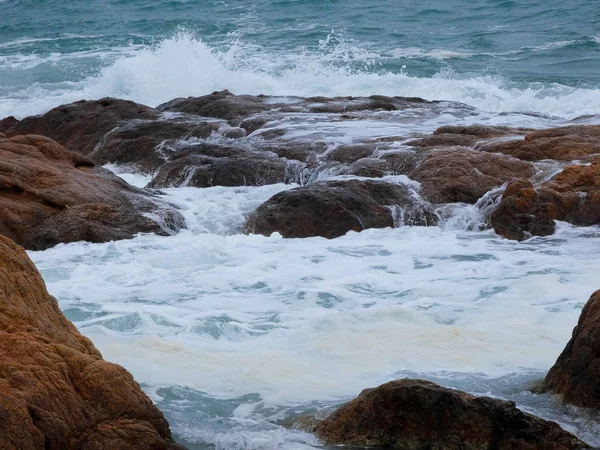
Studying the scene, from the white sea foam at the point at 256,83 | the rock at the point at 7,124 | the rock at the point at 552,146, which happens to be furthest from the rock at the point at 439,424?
the white sea foam at the point at 256,83

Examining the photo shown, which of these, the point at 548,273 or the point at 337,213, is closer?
the point at 548,273

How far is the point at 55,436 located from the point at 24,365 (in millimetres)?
334

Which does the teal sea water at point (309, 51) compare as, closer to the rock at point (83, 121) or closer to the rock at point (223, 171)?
the rock at point (83, 121)

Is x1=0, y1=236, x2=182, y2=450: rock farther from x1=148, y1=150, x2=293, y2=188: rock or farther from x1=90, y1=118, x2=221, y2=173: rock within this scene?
x1=90, y1=118, x2=221, y2=173: rock

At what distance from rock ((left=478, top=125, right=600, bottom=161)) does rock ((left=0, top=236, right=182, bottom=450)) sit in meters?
6.38

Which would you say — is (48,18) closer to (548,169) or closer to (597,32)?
(597,32)

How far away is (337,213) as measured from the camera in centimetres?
874

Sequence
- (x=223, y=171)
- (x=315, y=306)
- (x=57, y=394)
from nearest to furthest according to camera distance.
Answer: (x=57, y=394), (x=315, y=306), (x=223, y=171)

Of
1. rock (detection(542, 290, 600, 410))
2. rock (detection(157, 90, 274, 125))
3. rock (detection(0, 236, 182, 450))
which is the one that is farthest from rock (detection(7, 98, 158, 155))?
rock (detection(542, 290, 600, 410))

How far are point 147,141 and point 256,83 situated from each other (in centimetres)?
748

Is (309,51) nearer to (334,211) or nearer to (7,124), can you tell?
(7,124)

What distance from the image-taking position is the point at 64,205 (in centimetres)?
852

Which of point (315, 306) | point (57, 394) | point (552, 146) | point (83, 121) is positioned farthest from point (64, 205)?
point (57, 394)

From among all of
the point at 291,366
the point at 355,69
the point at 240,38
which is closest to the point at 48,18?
the point at 240,38
